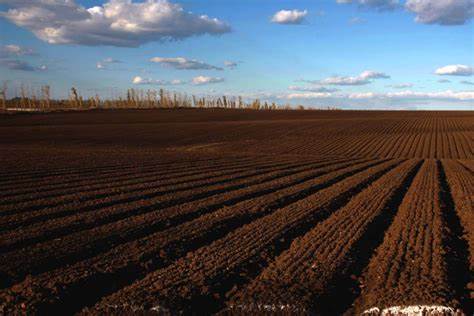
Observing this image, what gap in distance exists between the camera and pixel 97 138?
130ft

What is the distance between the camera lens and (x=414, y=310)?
5.13 metres

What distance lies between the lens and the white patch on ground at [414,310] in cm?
507

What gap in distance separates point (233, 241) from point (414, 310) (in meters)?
3.49

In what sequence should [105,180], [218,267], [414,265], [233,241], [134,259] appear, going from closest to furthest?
[218,267], [414,265], [134,259], [233,241], [105,180]

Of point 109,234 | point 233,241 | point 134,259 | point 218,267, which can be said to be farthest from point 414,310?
point 109,234

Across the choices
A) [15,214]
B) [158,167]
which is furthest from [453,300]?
[158,167]

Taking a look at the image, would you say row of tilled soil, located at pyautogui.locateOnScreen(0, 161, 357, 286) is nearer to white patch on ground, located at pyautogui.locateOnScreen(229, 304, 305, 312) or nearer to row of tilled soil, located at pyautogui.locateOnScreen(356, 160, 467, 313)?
white patch on ground, located at pyautogui.locateOnScreen(229, 304, 305, 312)

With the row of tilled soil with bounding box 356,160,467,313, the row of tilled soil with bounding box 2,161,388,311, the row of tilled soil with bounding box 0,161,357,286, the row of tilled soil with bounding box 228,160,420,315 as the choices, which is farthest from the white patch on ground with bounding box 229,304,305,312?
the row of tilled soil with bounding box 0,161,357,286

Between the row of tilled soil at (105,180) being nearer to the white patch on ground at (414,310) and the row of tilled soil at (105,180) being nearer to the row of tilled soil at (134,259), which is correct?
the row of tilled soil at (134,259)

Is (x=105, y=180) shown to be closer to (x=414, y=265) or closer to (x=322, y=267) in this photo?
(x=322, y=267)

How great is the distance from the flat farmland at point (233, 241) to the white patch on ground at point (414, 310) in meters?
0.02

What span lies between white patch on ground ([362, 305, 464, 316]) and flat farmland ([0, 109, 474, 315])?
21mm

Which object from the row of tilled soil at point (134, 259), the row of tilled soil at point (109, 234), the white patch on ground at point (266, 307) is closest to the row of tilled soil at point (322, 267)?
the white patch on ground at point (266, 307)

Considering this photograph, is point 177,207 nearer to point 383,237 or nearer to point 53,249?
point 53,249
